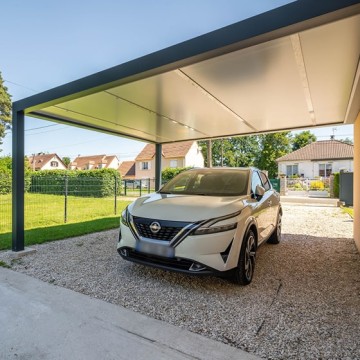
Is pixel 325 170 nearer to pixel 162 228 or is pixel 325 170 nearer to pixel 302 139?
pixel 302 139

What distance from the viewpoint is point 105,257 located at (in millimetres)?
4977

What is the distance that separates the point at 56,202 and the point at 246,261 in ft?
29.1

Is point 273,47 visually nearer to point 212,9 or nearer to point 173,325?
point 212,9

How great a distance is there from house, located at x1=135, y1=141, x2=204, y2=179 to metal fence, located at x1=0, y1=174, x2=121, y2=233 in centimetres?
2185

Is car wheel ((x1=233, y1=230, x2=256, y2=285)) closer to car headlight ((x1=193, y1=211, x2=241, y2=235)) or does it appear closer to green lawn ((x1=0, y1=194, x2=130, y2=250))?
car headlight ((x1=193, y1=211, x2=241, y2=235))

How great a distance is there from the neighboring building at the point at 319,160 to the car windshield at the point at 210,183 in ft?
90.9

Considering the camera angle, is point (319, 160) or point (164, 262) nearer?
point (164, 262)

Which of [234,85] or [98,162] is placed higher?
[98,162]

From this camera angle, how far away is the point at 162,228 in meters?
3.44

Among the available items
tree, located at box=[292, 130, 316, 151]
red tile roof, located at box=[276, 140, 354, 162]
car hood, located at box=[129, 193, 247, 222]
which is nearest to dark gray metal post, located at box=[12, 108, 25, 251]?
car hood, located at box=[129, 193, 247, 222]

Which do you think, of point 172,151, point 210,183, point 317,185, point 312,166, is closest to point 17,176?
point 210,183

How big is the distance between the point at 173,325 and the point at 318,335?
1379mm

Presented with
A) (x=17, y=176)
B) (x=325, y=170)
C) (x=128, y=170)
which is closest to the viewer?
(x=17, y=176)

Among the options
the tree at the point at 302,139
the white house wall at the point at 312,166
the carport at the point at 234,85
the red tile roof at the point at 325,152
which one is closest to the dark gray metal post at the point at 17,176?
the carport at the point at 234,85
